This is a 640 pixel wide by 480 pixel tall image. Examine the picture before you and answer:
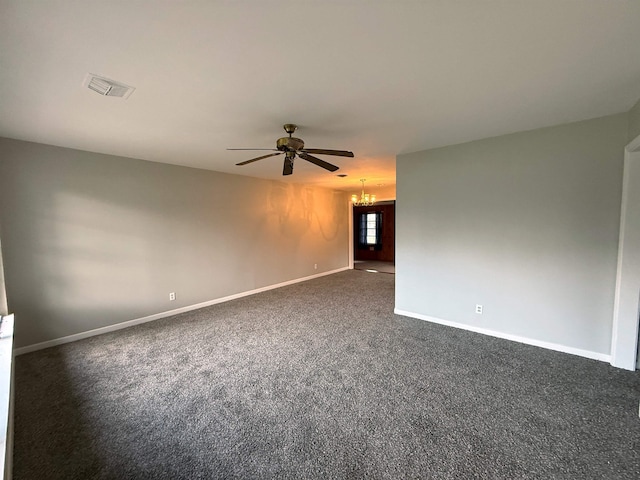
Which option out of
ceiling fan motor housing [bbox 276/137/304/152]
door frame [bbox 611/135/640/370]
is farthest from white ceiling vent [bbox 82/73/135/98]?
door frame [bbox 611/135/640/370]

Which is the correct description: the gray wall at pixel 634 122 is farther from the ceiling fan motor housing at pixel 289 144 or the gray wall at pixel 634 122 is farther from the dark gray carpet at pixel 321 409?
the ceiling fan motor housing at pixel 289 144

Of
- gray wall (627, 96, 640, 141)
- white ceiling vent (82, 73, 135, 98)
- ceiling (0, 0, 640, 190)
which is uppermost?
ceiling (0, 0, 640, 190)

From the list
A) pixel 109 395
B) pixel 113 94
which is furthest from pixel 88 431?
pixel 113 94

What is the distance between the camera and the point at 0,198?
2871mm

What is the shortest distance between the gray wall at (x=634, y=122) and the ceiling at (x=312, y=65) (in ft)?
0.36

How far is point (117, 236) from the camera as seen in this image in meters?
3.66

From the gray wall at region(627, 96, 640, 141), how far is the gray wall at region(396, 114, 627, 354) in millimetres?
85

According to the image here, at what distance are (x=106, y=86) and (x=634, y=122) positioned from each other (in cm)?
431

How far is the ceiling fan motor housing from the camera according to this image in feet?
8.00

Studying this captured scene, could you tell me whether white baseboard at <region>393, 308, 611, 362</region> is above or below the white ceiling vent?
below

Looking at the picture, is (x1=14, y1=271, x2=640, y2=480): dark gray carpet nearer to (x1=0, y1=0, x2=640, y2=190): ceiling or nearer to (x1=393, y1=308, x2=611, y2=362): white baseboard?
(x1=393, y1=308, x2=611, y2=362): white baseboard

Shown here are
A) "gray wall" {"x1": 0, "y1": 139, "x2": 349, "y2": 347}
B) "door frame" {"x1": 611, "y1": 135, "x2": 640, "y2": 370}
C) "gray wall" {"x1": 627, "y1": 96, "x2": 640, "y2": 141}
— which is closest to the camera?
"gray wall" {"x1": 627, "y1": 96, "x2": 640, "y2": 141}

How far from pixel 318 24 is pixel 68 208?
375 cm

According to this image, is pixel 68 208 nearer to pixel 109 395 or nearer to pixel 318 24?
pixel 109 395
